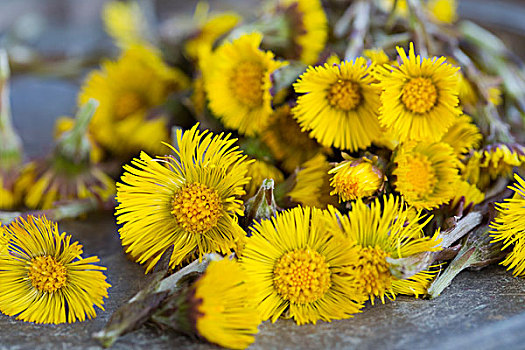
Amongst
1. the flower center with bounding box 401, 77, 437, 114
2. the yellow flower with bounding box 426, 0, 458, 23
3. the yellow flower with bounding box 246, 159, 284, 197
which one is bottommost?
the yellow flower with bounding box 246, 159, 284, 197

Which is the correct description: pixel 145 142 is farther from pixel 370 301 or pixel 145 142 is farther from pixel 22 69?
pixel 22 69

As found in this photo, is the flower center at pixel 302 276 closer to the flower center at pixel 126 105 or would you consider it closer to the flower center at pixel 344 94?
the flower center at pixel 344 94

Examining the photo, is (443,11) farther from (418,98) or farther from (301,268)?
(301,268)

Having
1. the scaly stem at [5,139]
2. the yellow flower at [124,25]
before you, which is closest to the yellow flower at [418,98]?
the scaly stem at [5,139]

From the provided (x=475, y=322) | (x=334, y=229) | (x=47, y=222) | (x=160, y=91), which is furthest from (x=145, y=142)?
(x=475, y=322)

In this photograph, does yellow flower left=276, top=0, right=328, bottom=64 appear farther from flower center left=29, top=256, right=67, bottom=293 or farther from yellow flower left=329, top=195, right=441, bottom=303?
flower center left=29, top=256, right=67, bottom=293

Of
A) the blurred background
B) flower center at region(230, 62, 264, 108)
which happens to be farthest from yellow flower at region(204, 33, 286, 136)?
the blurred background
